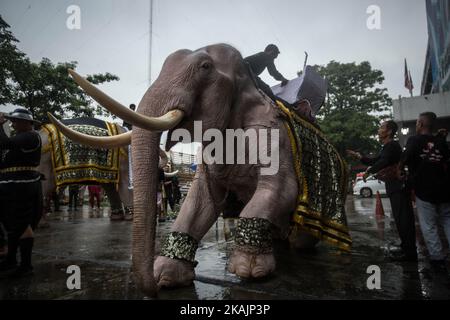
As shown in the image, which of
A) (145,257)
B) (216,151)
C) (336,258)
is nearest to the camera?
(145,257)

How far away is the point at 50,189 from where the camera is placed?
505 cm

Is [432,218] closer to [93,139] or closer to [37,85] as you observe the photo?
[93,139]

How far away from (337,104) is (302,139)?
91.0 feet

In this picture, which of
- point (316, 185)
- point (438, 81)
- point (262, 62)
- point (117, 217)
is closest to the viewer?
point (316, 185)

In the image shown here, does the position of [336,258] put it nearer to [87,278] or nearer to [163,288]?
[163,288]

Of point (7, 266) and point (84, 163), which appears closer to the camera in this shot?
point (7, 266)

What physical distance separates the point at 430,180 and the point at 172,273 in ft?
8.27

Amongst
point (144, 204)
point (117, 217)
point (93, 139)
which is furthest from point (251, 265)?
point (117, 217)

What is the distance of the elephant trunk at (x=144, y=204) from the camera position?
1.64m

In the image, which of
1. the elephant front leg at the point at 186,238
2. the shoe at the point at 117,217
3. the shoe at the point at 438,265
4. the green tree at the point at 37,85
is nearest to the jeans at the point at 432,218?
the shoe at the point at 438,265

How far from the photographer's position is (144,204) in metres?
1.80

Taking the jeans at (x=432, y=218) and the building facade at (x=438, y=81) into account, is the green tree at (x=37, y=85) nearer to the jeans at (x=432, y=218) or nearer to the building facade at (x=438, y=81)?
the jeans at (x=432, y=218)

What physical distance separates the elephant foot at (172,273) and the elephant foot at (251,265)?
0.31 meters
